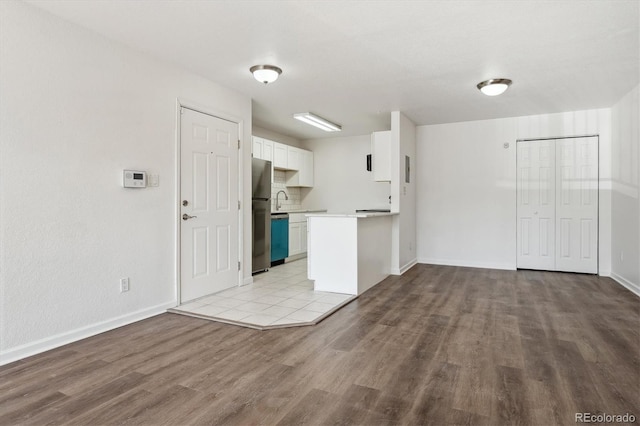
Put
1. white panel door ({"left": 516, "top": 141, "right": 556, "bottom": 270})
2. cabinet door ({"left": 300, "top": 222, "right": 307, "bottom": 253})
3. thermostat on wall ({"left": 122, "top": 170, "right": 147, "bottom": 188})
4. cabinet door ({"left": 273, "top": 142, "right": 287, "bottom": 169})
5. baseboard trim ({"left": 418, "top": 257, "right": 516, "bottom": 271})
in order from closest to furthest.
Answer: thermostat on wall ({"left": 122, "top": 170, "right": 147, "bottom": 188})
white panel door ({"left": 516, "top": 141, "right": 556, "bottom": 270})
baseboard trim ({"left": 418, "top": 257, "right": 516, "bottom": 271})
cabinet door ({"left": 273, "top": 142, "right": 287, "bottom": 169})
cabinet door ({"left": 300, "top": 222, "right": 307, "bottom": 253})

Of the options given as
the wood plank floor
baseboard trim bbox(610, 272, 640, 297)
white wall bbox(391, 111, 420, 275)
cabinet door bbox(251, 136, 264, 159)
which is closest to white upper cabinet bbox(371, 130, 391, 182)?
white wall bbox(391, 111, 420, 275)

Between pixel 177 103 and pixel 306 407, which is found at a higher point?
pixel 177 103

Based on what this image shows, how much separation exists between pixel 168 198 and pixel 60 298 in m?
1.30

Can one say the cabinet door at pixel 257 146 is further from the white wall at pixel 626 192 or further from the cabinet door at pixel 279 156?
the white wall at pixel 626 192

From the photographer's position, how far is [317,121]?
601cm

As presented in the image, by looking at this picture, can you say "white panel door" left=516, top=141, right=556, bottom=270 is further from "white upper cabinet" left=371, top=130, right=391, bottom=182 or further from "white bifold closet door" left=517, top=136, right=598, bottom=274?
"white upper cabinet" left=371, top=130, right=391, bottom=182

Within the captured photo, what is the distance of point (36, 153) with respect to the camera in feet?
8.70

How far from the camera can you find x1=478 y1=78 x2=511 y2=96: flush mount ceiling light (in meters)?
4.10

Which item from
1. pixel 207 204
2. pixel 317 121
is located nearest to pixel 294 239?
pixel 317 121

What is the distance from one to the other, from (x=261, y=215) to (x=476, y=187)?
373cm

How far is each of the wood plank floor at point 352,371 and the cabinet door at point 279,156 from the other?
12.6 feet

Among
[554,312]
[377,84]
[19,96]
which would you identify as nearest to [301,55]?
[377,84]

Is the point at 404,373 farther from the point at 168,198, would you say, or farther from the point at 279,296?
the point at 168,198

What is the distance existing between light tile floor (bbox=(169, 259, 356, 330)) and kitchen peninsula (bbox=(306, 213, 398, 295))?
162 mm
